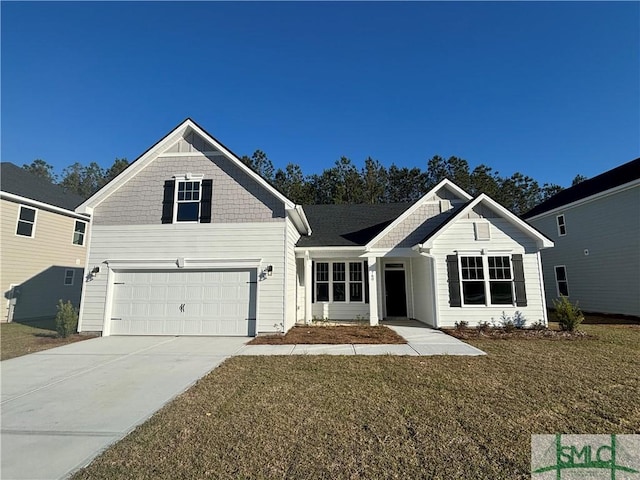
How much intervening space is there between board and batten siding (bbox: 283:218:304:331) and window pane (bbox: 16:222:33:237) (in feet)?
42.5

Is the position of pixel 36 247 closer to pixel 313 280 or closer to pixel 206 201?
pixel 206 201

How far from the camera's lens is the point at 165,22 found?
1048 cm

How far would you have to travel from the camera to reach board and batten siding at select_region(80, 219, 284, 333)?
10.1 metres

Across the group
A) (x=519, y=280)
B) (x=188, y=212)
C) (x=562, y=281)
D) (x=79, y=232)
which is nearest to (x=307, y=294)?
(x=188, y=212)

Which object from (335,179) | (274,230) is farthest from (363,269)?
(335,179)

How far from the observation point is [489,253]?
10.9 meters

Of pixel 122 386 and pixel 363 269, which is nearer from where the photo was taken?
pixel 122 386

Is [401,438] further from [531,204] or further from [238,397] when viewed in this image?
[531,204]

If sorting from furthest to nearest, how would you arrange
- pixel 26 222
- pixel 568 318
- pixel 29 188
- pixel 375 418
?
pixel 29 188
pixel 26 222
pixel 568 318
pixel 375 418

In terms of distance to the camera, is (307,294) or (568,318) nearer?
(568,318)

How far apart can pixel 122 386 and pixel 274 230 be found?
6.11 metres

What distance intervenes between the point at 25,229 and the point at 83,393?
1372 centimetres

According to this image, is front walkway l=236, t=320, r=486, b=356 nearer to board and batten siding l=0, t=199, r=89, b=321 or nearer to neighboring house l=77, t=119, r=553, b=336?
neighboring house l=77, t=119, r=553, b=336

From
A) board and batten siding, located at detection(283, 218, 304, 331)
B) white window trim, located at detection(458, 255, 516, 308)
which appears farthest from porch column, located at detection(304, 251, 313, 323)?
white window trim, located at detection(458, 255, 516, 308)
